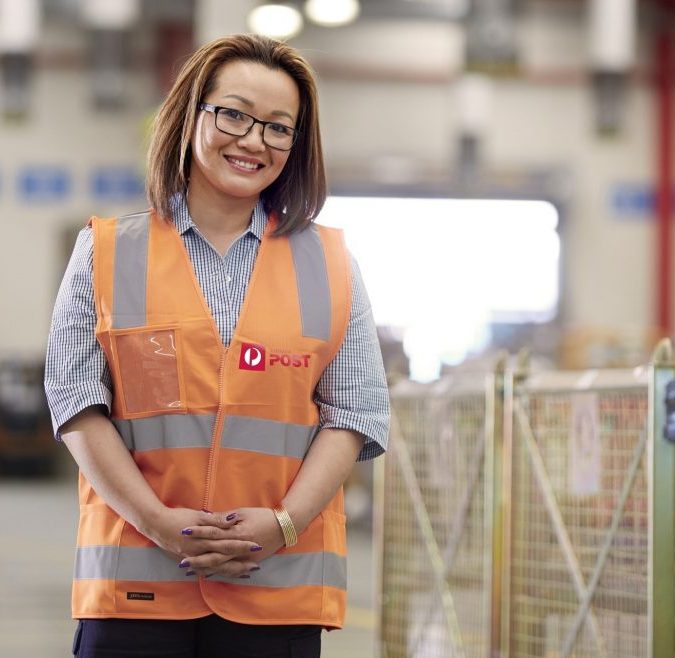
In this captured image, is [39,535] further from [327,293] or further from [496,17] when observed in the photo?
[327,293]

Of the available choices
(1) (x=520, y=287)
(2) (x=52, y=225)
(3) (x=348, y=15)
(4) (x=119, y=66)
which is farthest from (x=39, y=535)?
(1) (x=520, y=287)

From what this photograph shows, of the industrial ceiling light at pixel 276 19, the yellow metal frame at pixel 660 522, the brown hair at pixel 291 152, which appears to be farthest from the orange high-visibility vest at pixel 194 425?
Result: the industrial ceiling light at pixel 276 19

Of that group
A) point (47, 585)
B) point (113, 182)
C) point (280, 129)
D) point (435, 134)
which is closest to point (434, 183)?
point (435, 134)

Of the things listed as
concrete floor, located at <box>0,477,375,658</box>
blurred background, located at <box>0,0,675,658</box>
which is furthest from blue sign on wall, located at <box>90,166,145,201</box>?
concrete floor, located at <box>0,477,375,658</box>

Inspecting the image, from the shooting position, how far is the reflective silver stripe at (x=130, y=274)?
6.84ft

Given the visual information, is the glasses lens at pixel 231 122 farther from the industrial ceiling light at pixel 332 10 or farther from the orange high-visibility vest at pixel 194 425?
the industrial ceiling light at pixel 332 10

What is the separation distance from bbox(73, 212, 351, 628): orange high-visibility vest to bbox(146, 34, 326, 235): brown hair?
15 centimetres

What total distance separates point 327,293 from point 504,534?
5.80 feet

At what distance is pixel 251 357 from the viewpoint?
2.08 m

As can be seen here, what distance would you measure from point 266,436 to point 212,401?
10 centimetres

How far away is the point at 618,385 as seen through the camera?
323cm

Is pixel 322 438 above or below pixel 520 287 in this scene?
below

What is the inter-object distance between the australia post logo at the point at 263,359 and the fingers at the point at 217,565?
295 mm

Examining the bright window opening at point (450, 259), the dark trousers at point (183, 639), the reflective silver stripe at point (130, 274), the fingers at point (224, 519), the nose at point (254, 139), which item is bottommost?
the dark trousers at point (183, 639)
